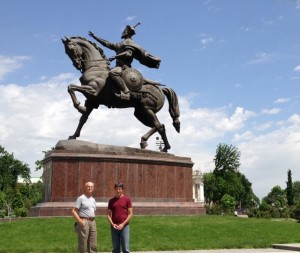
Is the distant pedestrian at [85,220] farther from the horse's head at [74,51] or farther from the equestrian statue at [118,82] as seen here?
the horse's head at [74,51]

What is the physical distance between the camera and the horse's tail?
2125 cm

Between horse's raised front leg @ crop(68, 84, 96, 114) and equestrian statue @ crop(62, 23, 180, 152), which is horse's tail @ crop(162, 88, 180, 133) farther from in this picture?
horse's raised front leg @ crop(68, 84, 96, 114)

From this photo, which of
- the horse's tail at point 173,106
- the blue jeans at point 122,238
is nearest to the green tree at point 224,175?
the horse's tail at point 173,106

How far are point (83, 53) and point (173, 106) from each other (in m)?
4.96

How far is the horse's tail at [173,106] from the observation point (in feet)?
69.7

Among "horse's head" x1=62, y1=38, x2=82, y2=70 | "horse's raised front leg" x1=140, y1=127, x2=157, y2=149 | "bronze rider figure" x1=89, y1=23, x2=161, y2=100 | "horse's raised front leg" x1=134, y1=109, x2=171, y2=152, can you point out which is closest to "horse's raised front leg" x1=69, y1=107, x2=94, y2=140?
"bronze rider figure" x1=89, y1=23, x2=161, y2=100

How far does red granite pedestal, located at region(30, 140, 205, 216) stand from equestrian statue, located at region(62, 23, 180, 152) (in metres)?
1.12

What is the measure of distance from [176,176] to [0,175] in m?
61.6

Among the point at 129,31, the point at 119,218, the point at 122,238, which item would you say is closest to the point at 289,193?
the point at 129,31

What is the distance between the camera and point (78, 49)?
62.3 feet

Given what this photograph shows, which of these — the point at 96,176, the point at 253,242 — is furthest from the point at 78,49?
the point at 253,242

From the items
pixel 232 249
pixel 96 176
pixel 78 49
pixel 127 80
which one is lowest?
pixel 232 249

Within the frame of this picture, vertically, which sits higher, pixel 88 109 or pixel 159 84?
pixel 159 84

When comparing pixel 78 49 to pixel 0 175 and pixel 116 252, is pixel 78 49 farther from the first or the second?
pixel 0 175
